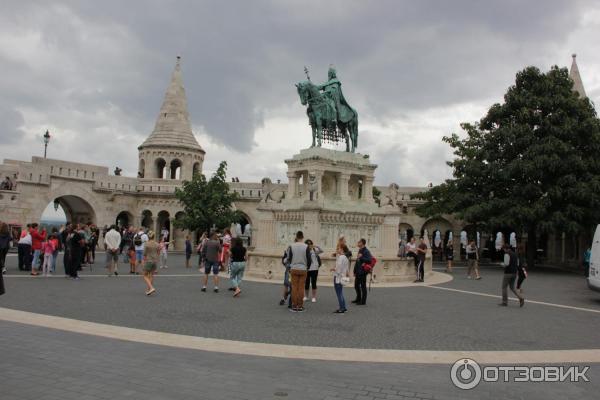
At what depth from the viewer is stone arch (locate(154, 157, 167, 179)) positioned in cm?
4422

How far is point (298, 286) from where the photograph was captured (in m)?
11.0

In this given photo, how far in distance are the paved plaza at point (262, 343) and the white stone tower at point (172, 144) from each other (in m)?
30.5

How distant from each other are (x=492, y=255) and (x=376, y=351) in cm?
3429

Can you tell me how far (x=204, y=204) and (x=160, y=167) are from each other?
11.9 meters

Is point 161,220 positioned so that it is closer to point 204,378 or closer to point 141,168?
point 141,168

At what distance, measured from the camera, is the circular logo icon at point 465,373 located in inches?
234

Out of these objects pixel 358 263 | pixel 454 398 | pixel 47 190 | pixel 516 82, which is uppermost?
pixel 516 82

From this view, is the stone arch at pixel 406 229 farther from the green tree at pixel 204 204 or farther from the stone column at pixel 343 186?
the stone column at pixel 343 186

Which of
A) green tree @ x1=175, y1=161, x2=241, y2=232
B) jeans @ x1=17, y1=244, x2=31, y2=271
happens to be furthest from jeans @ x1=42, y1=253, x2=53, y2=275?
green tree @ x1=175, y1=161, x2=241, y2=232

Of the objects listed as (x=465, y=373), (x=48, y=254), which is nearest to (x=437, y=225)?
(x=48, y=254)

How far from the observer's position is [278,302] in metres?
12.2

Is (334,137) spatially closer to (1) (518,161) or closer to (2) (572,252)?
(1) (518,161)

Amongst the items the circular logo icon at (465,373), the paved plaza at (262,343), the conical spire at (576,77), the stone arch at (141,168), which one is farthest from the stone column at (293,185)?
the conical spire at (576,77)

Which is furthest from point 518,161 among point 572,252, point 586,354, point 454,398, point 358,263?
point 454,398
